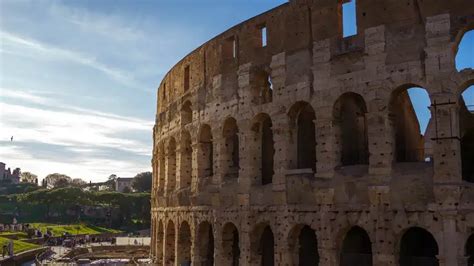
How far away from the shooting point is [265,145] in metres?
16.6

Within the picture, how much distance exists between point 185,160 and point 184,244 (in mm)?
3152

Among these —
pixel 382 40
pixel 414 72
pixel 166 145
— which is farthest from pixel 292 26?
pixel 166 145

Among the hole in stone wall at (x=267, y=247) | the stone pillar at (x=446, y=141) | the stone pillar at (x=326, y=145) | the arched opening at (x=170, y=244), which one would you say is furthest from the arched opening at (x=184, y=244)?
the stone pillar at (x=446, y=141)

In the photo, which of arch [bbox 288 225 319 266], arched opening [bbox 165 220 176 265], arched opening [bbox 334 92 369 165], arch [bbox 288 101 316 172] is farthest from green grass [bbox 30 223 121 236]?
arched opening [bbox 334 92 369 165]

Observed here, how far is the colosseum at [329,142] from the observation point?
11.4 m

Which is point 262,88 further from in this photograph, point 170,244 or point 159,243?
point 159,243

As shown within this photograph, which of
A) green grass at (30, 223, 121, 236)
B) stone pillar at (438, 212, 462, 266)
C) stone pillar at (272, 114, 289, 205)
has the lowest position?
green grass at (30, 223, 121, 236)

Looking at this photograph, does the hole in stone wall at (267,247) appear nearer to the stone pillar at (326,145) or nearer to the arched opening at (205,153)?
the arched opening at (205,153)

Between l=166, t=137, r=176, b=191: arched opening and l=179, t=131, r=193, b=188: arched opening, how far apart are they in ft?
5.68

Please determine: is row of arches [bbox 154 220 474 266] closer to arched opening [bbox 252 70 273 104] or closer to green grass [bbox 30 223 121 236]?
arched opening [bbox 252 70 273 104]

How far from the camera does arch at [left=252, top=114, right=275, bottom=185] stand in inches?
608

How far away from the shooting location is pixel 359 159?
1444 centimetres

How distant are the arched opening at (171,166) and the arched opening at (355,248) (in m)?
8.81

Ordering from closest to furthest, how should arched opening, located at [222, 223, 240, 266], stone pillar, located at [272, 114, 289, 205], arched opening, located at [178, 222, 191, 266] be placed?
stone pillar, located at [272, 114, 289, 205], arched opening, located at [222, 223, 240, 266], arched opening, located at [178, 222, 191, 266]
